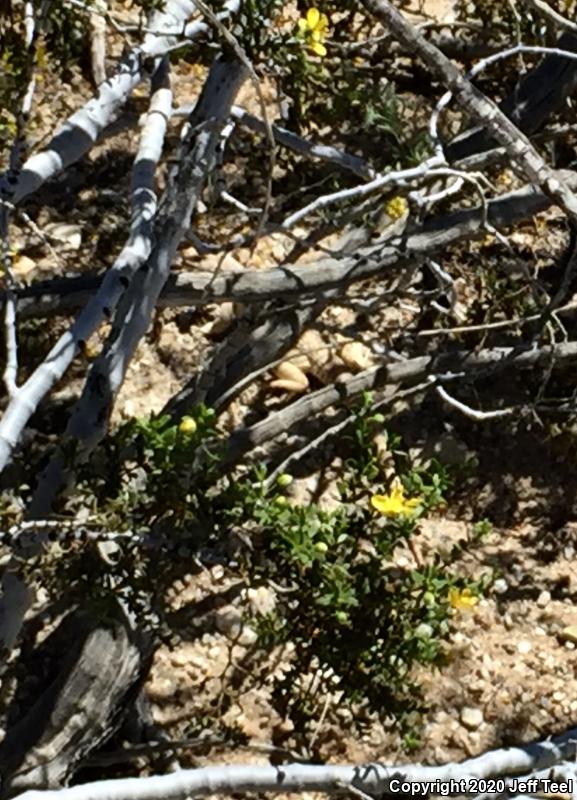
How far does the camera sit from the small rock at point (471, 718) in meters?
2.96

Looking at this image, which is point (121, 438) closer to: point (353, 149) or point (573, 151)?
point (353, 149)

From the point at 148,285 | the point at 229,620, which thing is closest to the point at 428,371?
the point at 229,620

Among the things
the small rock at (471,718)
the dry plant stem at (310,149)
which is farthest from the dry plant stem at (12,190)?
the small rock at (471,718)

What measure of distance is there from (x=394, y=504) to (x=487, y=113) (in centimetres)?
74

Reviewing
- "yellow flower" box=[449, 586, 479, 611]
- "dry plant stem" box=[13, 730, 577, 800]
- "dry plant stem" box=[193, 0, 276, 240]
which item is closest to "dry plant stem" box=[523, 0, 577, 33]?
"dry plant stem" box=[193, 0, 276, 240]

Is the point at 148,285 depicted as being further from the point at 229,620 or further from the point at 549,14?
the point at 229,620

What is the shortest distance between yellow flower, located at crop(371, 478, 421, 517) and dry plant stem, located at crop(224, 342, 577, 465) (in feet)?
2.38

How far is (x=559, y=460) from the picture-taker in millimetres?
3322

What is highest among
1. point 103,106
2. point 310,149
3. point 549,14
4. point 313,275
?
point 310,149

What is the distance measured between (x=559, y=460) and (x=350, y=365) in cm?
62

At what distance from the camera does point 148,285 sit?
7.40 ft

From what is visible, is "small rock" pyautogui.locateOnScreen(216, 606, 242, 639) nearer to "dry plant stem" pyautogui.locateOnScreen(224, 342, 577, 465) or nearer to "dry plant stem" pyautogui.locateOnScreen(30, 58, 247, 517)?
"dry plant stem" pyautogui.locateOnScreen(224, 342, 577, 465)

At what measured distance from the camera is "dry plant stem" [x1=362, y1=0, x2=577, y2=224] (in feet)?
6.14

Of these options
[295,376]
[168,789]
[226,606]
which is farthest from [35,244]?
[168,789]
